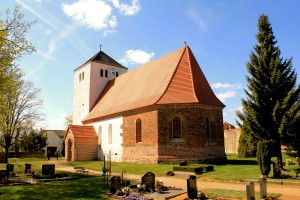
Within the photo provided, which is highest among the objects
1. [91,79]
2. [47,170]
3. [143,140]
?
[91,79]

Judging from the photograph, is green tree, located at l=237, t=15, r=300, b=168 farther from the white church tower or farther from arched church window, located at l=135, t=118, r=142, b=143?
the white church tower

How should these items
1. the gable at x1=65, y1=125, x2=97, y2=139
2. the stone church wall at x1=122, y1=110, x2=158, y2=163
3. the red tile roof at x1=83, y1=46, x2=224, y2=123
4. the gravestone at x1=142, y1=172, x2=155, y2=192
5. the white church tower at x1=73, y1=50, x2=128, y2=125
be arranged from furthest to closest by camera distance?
the white church tower at x1=73, y1=50, x2=128, y2=125
the gable at x1=65, y1=125, x2=97, y2=139
the red tile roof at x1=83, y1=46, x2=224, y2=123
the stone church wall at x1=122, y1=110, x2=158, y2=163
the gravestone at x1=142, y1=172, x2=155, y2=192

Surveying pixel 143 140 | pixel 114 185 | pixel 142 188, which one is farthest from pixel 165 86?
pixel 114 185

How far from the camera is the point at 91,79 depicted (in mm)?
39094

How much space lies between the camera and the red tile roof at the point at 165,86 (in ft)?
82.7

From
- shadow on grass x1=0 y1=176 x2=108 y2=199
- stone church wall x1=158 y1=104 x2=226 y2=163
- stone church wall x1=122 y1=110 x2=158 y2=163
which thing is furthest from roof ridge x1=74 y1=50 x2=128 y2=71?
shadow on grass x1=0 y1=176 x2=108 y2=199

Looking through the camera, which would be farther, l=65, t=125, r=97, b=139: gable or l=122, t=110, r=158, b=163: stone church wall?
l=65, t=125, r=97, b=139: gable

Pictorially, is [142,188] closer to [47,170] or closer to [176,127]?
[47,170]

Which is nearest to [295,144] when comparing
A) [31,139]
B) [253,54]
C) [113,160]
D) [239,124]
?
[239,124]

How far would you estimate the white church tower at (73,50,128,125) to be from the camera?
39.1 meters

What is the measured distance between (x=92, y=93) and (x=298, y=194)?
31104mm

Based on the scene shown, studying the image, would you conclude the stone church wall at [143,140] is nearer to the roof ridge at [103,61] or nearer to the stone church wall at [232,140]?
the roof ridge at [103,61]

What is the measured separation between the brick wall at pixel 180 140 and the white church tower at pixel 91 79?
15.1m

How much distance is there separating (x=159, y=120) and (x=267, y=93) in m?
9.23
